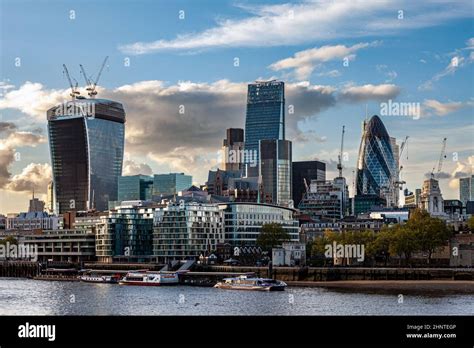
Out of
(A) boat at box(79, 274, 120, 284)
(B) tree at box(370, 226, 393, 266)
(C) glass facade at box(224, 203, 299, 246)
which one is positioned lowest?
(A) boat at box(79, 274, 120, 284)

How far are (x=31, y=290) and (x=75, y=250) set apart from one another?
226 ft

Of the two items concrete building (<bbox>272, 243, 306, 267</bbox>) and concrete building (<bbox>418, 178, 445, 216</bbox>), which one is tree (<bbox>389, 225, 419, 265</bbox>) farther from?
concrete building (<bbox>418, 178, 445, 216</bbox>)

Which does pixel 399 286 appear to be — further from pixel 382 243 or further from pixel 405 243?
pixel 382 243

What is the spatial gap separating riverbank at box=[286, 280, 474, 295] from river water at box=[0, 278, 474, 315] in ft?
14.9

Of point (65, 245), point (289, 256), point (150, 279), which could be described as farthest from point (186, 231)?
point (65, 245)

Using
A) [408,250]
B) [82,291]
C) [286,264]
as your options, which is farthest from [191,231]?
[82,291]

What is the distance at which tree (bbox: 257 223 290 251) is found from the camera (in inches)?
5468

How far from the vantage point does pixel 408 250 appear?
11300 centimetres

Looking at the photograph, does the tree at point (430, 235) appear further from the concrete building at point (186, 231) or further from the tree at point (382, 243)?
the concrete building at point (186, 231)

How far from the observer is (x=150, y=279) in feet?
354

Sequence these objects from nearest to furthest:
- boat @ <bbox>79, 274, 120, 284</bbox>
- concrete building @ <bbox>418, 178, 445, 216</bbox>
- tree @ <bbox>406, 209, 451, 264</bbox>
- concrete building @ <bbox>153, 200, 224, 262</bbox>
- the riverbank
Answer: the riverbank → tree @ <bbox>406, 209, 451, 264</bbox> → boat @ <bbox>79, 274, 120, 284</bbox> → concrete building @ <bbox>153, 200, 224, 262</bbox> → concrete building @ <bbox>418, 178, 445, 216</bbox>

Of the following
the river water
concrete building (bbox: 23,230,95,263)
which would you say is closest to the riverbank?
the river water
